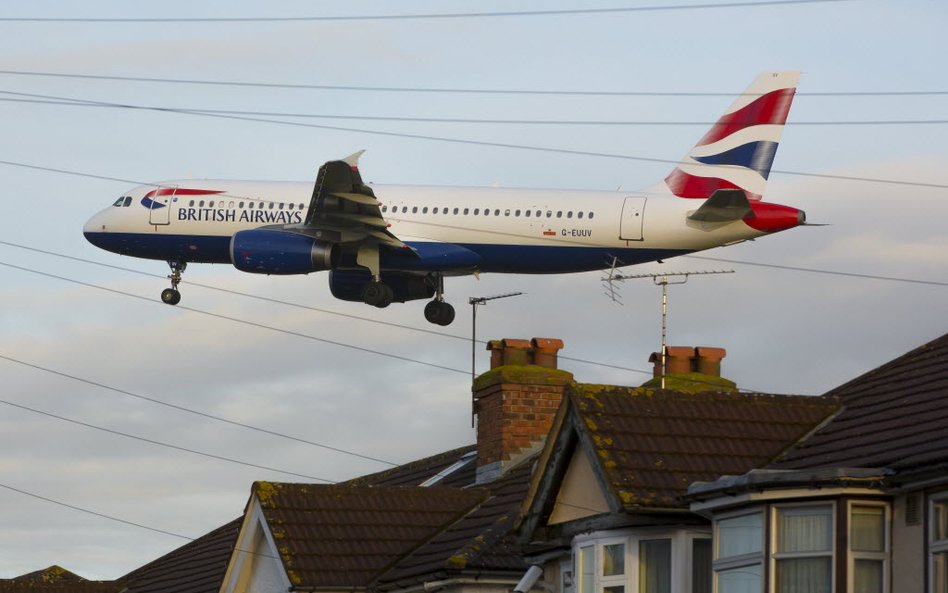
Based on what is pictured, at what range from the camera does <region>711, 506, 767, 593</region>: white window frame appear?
1697 centimetres

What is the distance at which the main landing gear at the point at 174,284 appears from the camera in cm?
4981

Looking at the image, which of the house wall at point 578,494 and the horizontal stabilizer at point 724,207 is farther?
the horizontal stabilizer at point 724,207

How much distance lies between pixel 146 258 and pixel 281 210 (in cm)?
431

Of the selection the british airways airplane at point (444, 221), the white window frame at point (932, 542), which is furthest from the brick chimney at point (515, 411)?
the british airways airplane at point (444, 221)

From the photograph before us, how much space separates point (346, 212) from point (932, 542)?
3238 centimetres

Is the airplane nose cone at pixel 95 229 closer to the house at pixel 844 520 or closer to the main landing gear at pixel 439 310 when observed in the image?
the main landing gear at pixel 439 310

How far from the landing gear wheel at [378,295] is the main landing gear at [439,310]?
2400mm

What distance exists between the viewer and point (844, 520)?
1641 centimetres

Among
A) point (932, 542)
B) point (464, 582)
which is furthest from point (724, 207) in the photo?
point (932, 542)

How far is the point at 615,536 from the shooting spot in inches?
756

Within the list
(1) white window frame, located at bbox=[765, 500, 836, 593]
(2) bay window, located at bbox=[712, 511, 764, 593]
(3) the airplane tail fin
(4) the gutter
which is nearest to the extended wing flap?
(3) the airplane tail fin

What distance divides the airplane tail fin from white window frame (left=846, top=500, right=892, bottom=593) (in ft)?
105

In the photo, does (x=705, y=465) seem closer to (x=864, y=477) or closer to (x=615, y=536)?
(x=615, y=536)

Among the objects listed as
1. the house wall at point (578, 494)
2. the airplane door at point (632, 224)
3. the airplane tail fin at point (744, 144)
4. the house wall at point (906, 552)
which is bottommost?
the house wall at point (906, 552)
